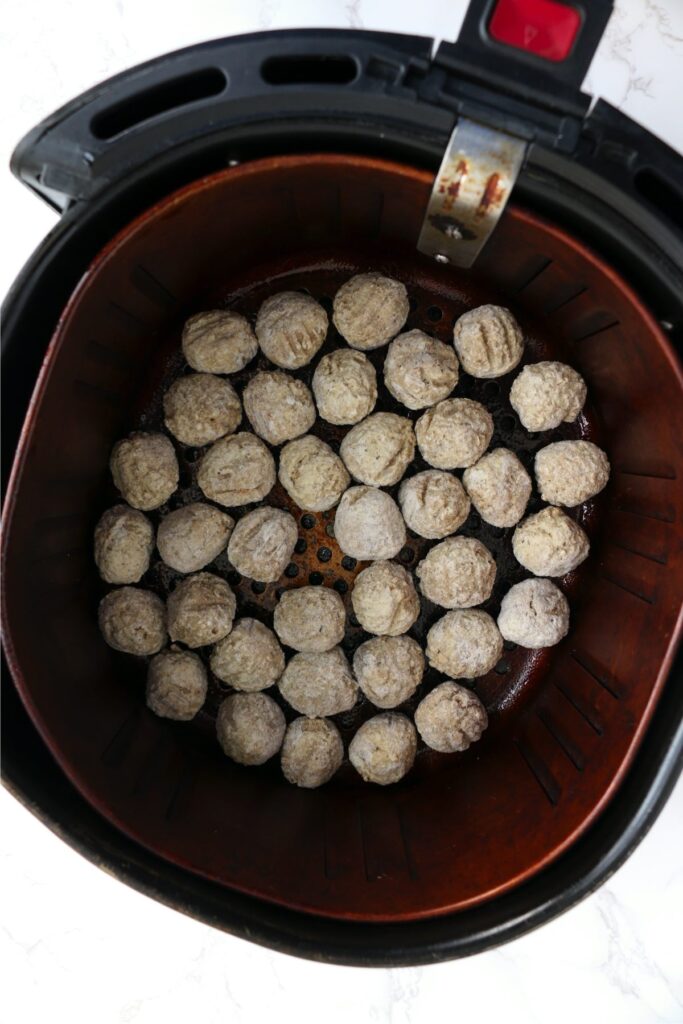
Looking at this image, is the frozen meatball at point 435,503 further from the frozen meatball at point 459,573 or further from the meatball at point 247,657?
the meatball at point 247,657

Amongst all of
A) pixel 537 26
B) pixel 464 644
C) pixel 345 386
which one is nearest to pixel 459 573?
pixel 464 644

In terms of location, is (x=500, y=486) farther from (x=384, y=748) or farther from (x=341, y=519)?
(x=384, y=748)

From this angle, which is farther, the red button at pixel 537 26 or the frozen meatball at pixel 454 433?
the frozen meatball at pixel 454 433

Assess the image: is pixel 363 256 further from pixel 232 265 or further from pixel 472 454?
pixel 472 454

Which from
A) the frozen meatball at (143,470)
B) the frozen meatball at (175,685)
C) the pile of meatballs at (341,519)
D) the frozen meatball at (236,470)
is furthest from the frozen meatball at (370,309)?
the frozen meatball at (175,685)

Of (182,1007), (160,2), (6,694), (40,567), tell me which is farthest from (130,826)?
(160,2)
